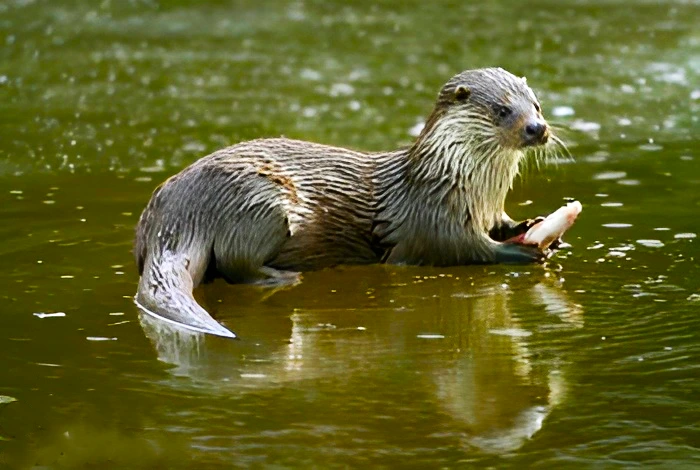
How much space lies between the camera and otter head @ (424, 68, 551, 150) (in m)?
4.62

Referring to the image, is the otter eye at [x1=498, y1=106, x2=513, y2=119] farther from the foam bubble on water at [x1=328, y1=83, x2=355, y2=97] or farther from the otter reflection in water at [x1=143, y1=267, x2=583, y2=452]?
the foam bubble on water at [x1=328, y1=83, x2=355, y2=97]

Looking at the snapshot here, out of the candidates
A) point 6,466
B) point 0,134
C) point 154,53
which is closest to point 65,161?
point 0,134

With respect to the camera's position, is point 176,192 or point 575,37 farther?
point 575,37

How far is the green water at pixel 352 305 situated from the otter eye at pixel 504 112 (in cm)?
53

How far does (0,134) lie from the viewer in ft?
23.0

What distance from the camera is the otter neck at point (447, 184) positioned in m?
4.67

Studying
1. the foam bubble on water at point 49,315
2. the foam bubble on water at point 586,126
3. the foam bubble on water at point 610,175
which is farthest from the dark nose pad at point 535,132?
the foam bubble on water at point 586,126

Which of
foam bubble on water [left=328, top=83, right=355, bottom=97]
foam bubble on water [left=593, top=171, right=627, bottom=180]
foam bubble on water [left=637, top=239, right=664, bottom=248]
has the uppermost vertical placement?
foam bubble on water [left=328, top=83, right=355, bottom=97]

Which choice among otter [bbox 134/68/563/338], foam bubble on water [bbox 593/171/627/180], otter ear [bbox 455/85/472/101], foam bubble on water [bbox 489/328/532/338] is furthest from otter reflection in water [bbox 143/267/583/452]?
foam bubble on water [bbox 593/171/627/180]

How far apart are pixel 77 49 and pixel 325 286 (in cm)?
539

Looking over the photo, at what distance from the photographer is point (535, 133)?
4602mm

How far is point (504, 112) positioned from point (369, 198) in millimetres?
551

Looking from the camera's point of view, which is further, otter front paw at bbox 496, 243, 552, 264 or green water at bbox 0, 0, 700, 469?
otter front paw at bbox 496, 243, 552, 264

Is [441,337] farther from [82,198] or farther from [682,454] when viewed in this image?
[82,198]
